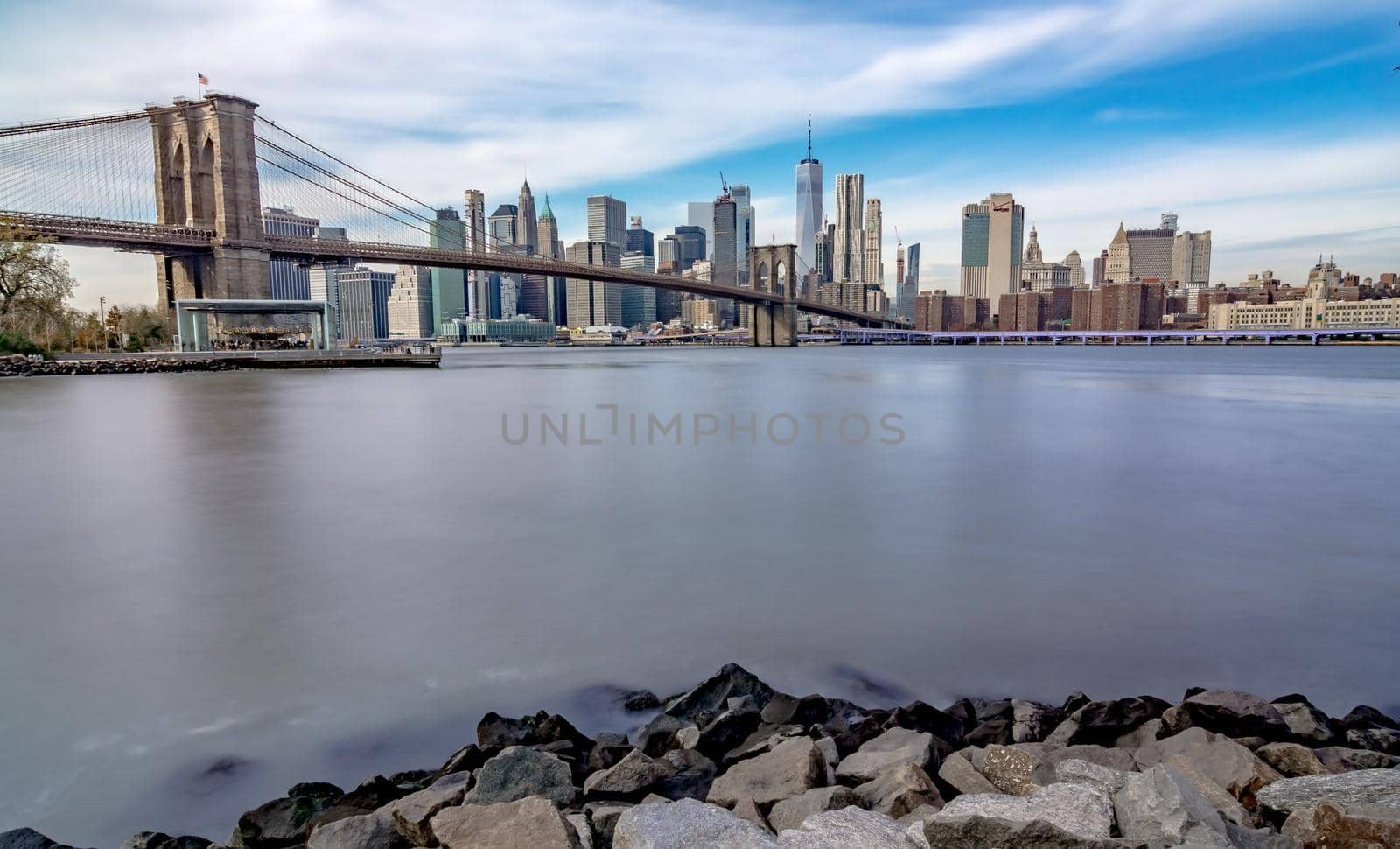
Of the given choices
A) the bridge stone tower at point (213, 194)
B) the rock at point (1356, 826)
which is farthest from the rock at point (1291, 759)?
the bridge stone tower at point (213, 194)

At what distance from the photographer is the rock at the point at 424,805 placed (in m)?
2.30

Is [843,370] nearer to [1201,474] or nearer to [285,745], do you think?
[1201,474]

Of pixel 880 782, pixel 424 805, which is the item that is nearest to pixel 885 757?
pixel 880 782

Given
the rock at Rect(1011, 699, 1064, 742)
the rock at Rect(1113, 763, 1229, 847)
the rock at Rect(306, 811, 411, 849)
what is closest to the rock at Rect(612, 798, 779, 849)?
the rock at Rect(306, 811, 411, 849)

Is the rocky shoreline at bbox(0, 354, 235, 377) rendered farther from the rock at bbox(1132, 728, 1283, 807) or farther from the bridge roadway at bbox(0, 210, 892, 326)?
the rock at bbox(1132, 728, 1283, 807)

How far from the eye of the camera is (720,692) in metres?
3.24

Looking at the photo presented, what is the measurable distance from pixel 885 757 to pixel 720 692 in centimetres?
80

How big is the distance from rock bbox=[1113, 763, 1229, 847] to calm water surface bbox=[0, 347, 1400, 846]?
1066mm

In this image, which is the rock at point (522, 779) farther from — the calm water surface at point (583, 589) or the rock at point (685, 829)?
the calm water surface at point (583, 589)

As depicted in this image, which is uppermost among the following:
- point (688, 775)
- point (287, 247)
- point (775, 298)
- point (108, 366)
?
point (287, 247)

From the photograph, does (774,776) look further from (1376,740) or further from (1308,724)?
(1376,740)

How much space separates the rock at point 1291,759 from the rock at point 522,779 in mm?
2160

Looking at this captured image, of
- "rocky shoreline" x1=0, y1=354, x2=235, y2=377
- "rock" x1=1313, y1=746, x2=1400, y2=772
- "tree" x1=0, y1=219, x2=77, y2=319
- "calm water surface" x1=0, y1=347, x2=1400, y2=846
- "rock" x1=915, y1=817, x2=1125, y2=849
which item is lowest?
"calm water surface" x1=0, y1=347, x2=1400, y2=846

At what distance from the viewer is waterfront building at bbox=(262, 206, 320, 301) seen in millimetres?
47781
